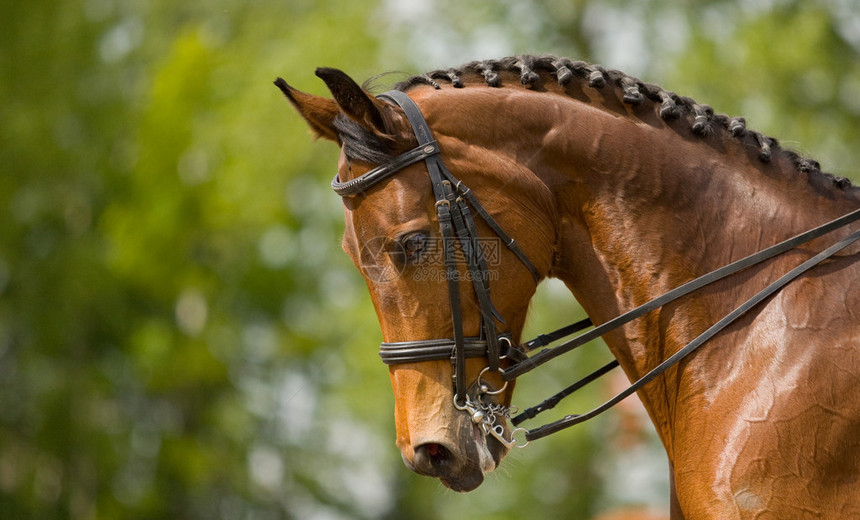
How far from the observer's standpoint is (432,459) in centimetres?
362

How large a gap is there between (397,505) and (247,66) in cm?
1369

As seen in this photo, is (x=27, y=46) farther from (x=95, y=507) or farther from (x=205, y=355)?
(x=95, y=507)

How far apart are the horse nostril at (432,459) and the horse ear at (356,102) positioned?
127cm

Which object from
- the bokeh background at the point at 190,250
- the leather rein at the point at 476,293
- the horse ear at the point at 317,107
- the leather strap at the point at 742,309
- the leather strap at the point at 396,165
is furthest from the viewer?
the bokeh background at the point at 190,250

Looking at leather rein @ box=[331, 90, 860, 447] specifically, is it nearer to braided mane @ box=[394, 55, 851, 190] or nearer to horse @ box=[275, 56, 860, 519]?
horse @ box=[275, 56, 860, 519]

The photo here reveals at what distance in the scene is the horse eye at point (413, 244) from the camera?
3600 millimetres

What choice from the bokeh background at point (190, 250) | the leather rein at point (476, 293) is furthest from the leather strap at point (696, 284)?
the bokeh background at point (190, 250)

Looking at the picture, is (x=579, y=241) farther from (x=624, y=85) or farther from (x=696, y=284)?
(x=624, y=85)

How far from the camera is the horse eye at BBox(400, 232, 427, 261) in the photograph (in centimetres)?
360

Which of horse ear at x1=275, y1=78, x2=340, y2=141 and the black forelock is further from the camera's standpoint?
horse ear at x1=275, y1=78, x2=340, y2=141

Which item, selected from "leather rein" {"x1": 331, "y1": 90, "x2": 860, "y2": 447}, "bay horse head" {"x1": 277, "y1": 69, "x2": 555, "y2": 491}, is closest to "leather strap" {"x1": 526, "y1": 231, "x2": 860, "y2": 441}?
"leather rein" {"x1": 331, "y1": 90, "x2": 860, "y2": 447}

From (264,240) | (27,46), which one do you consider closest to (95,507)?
(264,240)

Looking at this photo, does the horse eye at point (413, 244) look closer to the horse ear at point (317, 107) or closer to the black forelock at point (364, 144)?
the black forelock at point (364, 144)

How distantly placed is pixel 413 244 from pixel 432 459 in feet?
2.82
